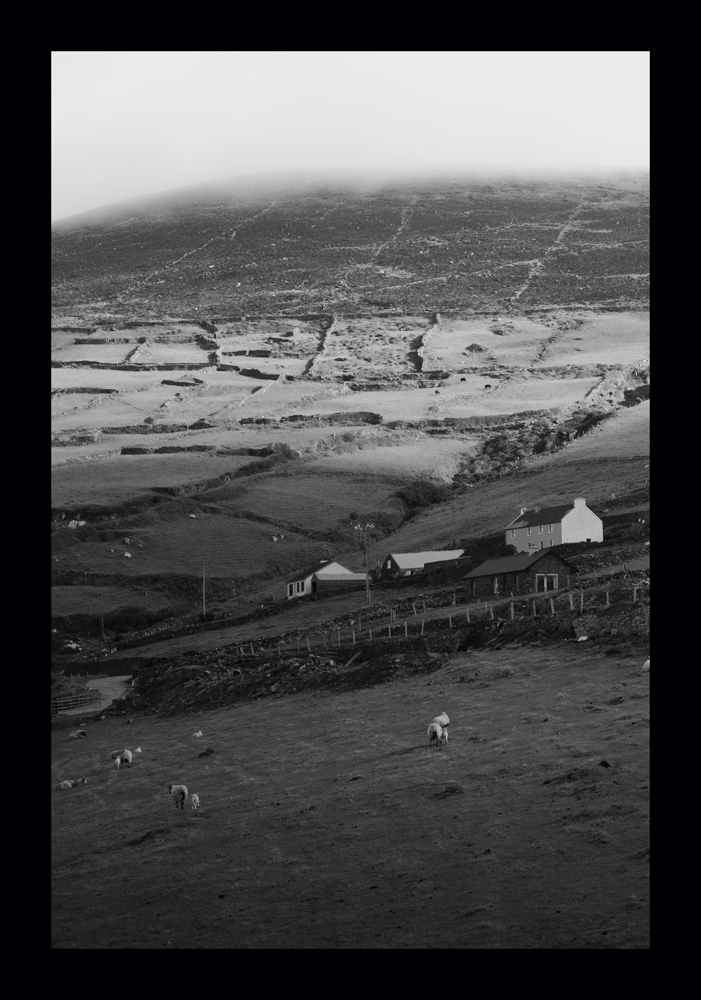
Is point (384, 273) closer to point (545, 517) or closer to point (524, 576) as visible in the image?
point (545, 517)

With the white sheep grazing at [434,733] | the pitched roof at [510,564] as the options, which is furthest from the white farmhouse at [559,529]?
the white sheep grazing at [434,733]

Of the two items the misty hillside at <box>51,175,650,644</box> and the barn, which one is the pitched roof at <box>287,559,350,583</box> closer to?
the misty hillside at <box>51,175,650,644</box>

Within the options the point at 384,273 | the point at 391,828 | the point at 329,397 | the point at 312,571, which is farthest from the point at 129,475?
the point at 384,273

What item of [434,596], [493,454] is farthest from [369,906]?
[493,454]

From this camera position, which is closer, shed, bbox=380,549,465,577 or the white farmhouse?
the white farmhouse

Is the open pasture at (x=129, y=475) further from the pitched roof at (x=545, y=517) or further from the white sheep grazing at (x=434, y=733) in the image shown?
the white sheep grazing at (x=434, y=733)

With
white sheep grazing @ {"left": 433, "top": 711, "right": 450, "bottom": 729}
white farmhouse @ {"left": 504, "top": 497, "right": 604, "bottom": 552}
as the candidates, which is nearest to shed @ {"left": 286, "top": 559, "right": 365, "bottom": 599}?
white farmhouse @ {"left": 504, "top": 497, "right": 604, "bottom": 552}
